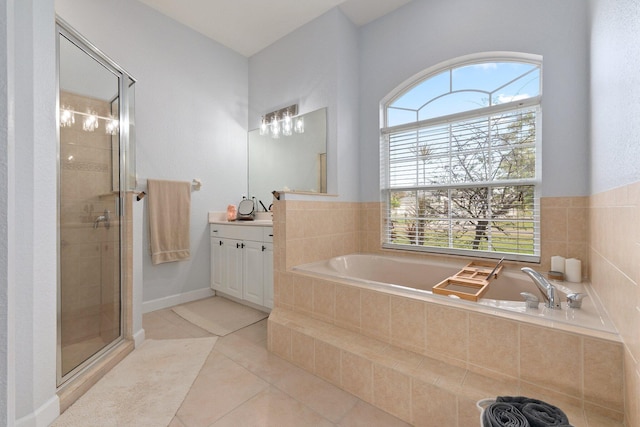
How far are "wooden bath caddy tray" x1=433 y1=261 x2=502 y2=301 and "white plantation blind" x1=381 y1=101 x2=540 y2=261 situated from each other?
28 cm

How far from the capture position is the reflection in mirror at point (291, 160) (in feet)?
9.38

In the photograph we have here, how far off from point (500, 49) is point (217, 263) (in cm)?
342

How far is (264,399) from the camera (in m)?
1.52

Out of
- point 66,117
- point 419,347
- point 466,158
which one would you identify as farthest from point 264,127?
point 419,347

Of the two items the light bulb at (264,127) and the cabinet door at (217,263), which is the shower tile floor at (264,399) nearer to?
the cabinet door at (217,263)

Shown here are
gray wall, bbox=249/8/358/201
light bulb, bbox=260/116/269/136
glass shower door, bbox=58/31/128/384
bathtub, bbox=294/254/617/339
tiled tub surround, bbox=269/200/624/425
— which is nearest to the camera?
tiled tub surround, bbox=269/200/624/425

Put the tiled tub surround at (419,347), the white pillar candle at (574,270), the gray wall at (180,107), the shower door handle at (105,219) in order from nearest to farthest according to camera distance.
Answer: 1. the tiled tub surround at (419,347)
2. the white pillar candle at (574,270)
3. the shower door handle at (105,219)
4. the gray wall at (180,107)

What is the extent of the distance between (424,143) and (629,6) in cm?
160

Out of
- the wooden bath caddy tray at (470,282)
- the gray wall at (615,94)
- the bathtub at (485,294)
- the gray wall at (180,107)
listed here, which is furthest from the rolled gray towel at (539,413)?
the gray wall at (180,107)

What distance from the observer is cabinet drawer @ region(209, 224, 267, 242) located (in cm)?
276

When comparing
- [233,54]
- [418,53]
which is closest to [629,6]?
[418,53]

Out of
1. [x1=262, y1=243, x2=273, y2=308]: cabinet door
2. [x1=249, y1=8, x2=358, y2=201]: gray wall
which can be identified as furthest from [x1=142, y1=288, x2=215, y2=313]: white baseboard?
[x1=249, y1=8, x2=358, y2=201]: gray wall

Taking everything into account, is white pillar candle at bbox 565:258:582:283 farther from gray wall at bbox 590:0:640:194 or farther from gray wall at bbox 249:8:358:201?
gray wall at bbox 249:8:358:201

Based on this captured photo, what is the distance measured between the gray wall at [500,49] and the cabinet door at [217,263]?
1773 mm
